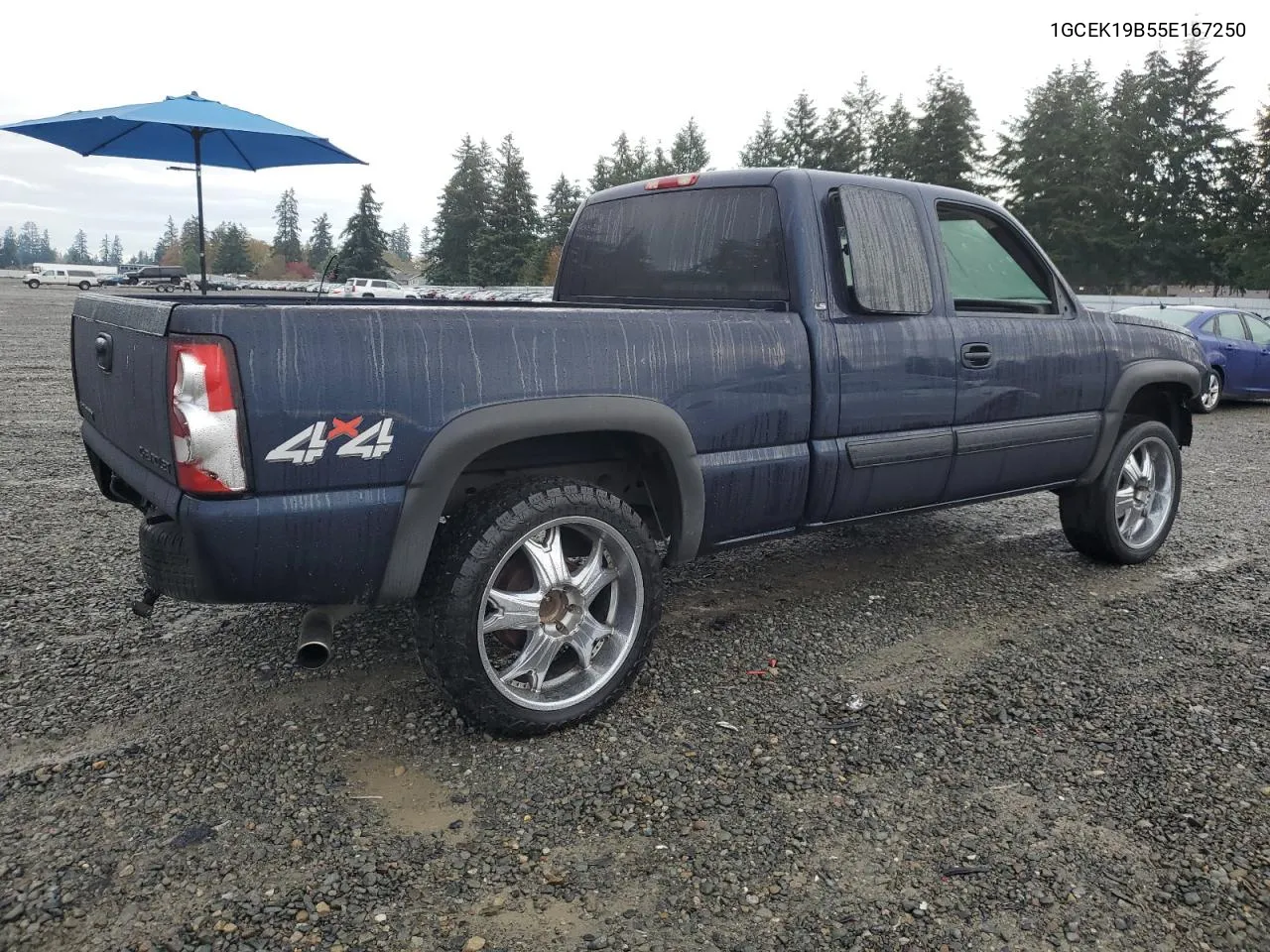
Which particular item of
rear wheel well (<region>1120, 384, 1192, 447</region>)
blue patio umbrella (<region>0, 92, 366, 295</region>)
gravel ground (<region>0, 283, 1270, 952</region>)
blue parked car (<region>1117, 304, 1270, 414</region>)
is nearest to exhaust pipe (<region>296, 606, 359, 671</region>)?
gravel ground (<region>0, 283, 1270, 952</region>)

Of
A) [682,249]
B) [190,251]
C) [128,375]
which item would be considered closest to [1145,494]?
[682,249]

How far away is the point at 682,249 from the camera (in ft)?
13.5

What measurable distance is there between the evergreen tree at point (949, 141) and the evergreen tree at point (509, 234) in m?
30.3

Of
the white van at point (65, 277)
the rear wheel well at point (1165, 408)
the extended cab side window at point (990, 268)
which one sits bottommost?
the rear wheel well at point (1165, 408)

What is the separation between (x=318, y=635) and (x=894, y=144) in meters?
74.0

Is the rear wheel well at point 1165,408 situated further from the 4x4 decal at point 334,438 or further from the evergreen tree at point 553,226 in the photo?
the evergreen tree at point 553,226

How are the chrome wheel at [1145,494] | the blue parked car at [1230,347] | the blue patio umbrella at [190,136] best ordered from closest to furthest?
the chrome wheel at [1145,494]
the blue patio umbrella at [190,136]
the blue parked car at [1230,347]

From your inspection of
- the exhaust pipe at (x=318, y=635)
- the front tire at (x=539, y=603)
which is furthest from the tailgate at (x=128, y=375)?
the front tire at (x=539, y=603)

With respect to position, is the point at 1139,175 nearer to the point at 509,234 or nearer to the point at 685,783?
the point at 509,234

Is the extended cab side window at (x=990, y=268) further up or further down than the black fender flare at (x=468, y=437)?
further up

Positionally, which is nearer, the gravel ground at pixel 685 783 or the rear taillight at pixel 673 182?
the gravel ground at pixel 685 783

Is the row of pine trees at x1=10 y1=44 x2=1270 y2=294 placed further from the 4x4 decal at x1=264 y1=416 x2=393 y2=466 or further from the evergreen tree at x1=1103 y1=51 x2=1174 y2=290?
the 4x4 decal at x1=264 y1=416 x2=393 y2=466

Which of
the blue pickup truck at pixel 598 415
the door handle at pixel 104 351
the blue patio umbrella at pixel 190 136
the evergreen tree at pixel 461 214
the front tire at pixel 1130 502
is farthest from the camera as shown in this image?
the evergreen tree at pixel 461 214

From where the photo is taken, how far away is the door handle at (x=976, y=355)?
4.11m
